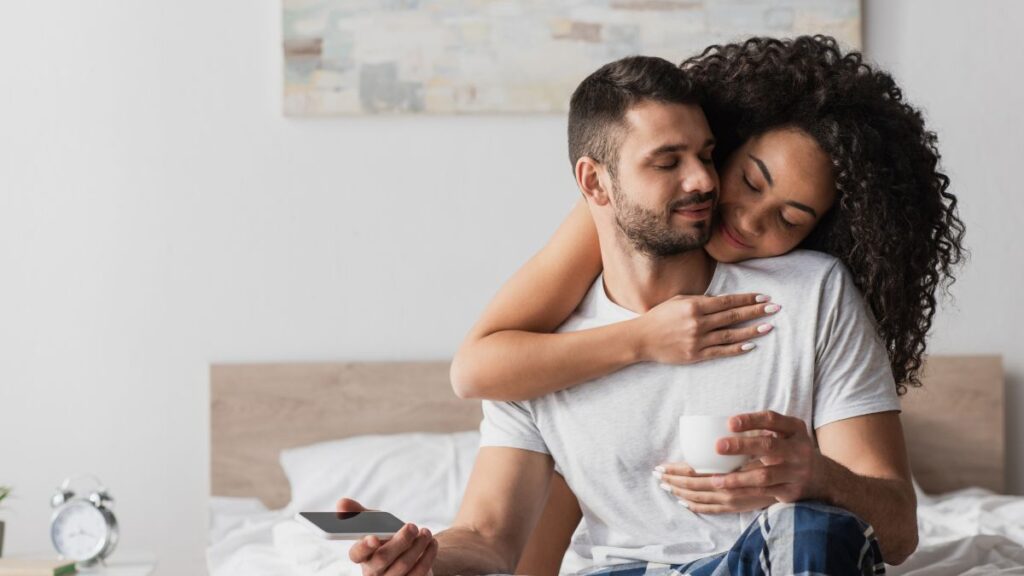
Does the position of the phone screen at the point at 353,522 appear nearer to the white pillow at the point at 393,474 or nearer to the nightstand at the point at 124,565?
the white pillow at the point at 393,474

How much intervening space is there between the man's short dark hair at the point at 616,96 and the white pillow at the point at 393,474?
1.17 meters

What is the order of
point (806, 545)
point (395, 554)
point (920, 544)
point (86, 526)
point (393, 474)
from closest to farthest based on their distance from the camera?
1. point (806, 545)
2. point (395, 554)
3. point (920, 544)
4. point (86, 526)
5. point (393, 474)

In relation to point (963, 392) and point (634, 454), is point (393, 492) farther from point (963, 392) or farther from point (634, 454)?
point (963, 392)

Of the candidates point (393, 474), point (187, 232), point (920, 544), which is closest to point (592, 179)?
point (920, 544)

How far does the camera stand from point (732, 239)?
5.40 feet

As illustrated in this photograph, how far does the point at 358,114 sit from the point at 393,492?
1.02 meters

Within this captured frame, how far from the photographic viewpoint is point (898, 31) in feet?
10.3

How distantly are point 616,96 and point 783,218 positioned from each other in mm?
289

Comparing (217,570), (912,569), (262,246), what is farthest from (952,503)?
(262,246)

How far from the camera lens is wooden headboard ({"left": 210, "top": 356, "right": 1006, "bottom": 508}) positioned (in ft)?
9.86

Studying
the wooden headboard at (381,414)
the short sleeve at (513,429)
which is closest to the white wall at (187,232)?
the wooden headboard at (381,414)

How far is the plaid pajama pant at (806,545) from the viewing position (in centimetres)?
121

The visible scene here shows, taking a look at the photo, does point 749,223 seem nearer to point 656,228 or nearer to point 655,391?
point 656,228

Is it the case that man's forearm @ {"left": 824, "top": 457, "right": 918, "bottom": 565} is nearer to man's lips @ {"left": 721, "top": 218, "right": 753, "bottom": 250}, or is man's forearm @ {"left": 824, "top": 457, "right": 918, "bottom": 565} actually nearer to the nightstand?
man's lips @ {"left": 721, "top": 218, "right": 753, "bottom": 250}
